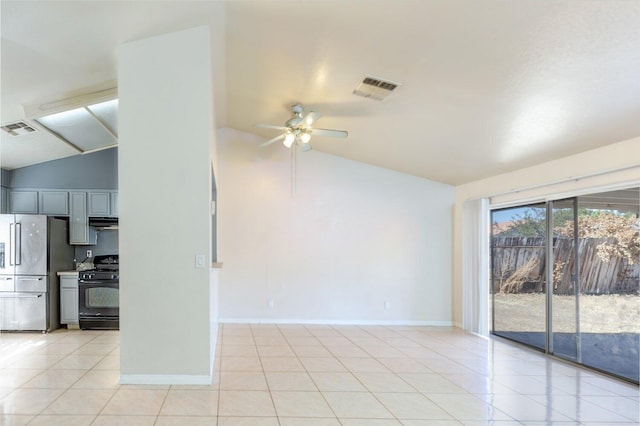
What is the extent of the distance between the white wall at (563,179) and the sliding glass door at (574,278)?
0.18 m

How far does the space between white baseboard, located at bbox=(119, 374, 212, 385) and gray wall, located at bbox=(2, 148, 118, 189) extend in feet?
12.8

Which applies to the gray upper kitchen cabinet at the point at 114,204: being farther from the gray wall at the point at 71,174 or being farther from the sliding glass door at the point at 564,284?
the sliding glass door at the point at 564,284

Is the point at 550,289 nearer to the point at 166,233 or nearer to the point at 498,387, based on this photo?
the point at 498,387

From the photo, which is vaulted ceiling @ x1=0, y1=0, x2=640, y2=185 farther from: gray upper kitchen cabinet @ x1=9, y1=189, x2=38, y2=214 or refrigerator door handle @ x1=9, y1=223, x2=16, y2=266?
gray upper kitchen cabinet @ x1=9, y1=189, x2=38, y2=214

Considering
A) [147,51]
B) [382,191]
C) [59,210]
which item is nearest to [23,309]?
[59,210]

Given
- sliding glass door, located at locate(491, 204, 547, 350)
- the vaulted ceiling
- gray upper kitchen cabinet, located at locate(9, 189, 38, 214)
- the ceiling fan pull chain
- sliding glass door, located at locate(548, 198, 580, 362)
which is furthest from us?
the ceiling fan pull chain

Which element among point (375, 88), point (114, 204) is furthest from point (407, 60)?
point (114, 204)

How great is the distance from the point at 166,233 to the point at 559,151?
4.04 meters

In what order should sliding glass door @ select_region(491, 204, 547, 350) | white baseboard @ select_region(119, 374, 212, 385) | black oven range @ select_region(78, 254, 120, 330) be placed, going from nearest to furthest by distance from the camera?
white baseboard @ select_region(119, 374, 212, 385), sliding glass door @ select_region(491, 204, 547, 350), black oven range @ select_region(78, 254, 120, 330)

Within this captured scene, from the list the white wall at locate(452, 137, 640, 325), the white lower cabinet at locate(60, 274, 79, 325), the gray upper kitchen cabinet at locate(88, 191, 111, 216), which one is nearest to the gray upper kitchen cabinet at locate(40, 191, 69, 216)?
the gray upper kitchen cabinet at locate(88, 191, 111, 216)

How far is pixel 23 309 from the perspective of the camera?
18.6 ft

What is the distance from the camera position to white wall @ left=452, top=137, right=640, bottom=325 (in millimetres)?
3824

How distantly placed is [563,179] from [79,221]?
667 cm

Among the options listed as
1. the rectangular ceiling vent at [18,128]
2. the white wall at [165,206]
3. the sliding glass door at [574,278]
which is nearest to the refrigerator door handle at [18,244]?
the rectangular ceiling vent at [18,128]
